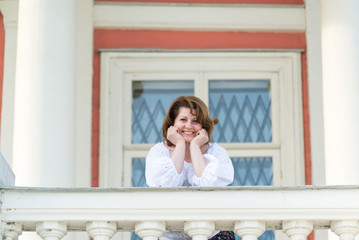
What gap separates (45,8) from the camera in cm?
707

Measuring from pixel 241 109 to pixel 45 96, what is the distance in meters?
2.56

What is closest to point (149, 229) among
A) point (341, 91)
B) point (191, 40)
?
point (341, 91)

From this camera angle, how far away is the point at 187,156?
223 inches

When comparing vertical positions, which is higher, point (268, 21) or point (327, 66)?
point (268, 21)

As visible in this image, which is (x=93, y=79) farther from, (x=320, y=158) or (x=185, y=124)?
(x=185, y=124)

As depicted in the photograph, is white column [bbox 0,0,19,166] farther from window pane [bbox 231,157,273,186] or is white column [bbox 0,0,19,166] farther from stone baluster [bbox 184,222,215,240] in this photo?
stone baluster [bbox 184,222,215,240]

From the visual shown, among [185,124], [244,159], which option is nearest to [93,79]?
[244,159]

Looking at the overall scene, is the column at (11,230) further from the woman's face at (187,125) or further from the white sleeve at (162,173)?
the woman's face at (187,125)

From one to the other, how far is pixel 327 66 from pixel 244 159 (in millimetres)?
Result: 1672

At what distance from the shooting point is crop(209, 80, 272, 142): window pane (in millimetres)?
8953

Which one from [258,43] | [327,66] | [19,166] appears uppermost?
[258,43]

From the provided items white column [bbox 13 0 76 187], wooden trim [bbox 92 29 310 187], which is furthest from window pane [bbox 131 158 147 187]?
white column [bbox 13 0 76 187]

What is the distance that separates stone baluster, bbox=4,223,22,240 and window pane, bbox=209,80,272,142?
4.39 m

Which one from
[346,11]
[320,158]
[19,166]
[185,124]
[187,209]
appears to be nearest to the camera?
[187,209]
